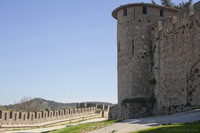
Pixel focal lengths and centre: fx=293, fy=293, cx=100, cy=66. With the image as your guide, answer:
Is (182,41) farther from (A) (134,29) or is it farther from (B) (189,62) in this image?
(A) (134,29)

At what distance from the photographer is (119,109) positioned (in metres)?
23.7

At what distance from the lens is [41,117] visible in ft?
87.1

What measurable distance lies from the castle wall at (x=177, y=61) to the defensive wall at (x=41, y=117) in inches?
Result: 406

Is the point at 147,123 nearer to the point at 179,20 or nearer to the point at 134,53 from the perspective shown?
the point at 179,20

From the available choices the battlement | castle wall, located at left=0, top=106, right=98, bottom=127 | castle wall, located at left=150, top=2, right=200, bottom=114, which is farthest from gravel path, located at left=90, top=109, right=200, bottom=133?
castle wall, located at left=0, top=106, right=98, bottom=127

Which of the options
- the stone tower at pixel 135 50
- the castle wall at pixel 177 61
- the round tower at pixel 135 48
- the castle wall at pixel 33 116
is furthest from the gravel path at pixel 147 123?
the castle wall at pixel 33 116

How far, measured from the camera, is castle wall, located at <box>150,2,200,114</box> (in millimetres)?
19047

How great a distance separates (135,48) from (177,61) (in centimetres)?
449

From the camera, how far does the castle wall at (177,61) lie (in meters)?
19.0

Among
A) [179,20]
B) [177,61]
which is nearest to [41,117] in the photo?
[177,61]

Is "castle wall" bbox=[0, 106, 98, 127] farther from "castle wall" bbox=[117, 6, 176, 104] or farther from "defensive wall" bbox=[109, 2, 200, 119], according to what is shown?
"castle wall" bbox=[117, 6, 176, 104]

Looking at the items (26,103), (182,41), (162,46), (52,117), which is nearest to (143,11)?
(162,46)

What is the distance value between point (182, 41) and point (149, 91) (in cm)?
527

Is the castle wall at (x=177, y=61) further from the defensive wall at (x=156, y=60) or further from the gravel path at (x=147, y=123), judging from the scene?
the gravel path at (x=147, y=123)
